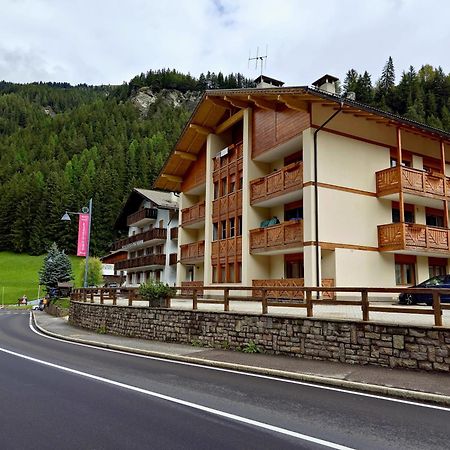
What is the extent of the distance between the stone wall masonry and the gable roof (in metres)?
11.1

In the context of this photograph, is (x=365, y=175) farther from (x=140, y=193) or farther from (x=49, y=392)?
(x=140, y=193)

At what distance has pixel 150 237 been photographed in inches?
1853

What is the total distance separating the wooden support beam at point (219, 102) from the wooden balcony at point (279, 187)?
5508 mm

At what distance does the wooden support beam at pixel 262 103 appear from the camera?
23562 mm

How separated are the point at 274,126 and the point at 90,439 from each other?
810 inches

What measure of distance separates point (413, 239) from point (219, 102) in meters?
13.5

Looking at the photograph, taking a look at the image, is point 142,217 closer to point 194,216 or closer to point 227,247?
point 194,216

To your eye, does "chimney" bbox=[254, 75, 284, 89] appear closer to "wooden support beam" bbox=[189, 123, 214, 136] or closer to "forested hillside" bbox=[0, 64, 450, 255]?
"wooden support beam" bbox=[189, 123, 214, 136]

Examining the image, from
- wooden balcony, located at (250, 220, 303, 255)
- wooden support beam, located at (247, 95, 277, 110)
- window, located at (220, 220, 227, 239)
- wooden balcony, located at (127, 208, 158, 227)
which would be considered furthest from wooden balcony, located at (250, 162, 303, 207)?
wooden balcony, located at (127, 208, 158, 227)

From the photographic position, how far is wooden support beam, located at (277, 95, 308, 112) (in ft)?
68.6

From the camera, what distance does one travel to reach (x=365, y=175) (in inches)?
893

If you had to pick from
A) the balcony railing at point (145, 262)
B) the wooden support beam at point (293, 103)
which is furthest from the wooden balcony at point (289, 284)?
the balcony railing at point (145, 262)

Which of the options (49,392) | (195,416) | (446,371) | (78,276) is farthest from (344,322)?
(78,276)

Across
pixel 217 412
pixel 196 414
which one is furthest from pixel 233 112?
pixel 196 414
